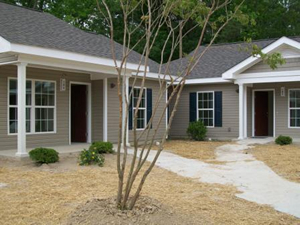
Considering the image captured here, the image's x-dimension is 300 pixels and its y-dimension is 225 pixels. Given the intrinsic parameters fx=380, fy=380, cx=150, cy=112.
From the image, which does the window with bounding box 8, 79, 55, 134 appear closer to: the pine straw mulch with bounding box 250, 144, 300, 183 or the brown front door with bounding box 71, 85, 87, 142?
Answer: the brown front door with bounding box 71, 85, 87, 142

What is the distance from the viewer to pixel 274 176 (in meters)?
8.31

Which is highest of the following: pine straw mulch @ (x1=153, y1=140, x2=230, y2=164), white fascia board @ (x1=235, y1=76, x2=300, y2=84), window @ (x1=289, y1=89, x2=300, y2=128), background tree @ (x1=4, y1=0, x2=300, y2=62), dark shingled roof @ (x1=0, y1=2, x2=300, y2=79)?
background tree @ (x1=4, y1=0, x2=300, y2=62)

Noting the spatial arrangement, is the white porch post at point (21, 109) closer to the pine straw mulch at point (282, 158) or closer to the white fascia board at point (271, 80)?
the pine straw mulch at point (282, 158)

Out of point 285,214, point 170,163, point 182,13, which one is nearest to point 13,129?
point 170,163

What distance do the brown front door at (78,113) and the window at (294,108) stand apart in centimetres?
854

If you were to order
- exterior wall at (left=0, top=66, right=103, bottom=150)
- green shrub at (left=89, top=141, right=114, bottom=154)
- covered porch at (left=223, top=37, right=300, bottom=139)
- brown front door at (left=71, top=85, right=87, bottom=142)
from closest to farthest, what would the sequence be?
green shrub at (left=89, top=141, right=114, bottom=154) → exterior wall at (left=0, top=66, right=103, bottom=150) → brown front door at (left=71, top=85, right=87, bottom=142) → covered porch at (left=223, top=37, right=300, bottom=139)

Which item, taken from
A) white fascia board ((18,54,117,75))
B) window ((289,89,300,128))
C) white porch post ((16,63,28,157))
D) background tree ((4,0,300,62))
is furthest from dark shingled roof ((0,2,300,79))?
background tree ((4,0,300,62))

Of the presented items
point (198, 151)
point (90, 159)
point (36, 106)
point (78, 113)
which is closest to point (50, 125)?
point (36, 106)

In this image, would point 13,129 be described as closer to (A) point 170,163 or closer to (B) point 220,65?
(A) point 170,163

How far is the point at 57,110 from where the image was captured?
486 inches

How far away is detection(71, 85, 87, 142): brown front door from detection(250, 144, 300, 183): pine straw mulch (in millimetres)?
5982

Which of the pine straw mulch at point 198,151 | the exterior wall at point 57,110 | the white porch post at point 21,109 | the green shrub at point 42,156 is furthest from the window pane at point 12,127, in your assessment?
the pine straw mulch at point 198,151

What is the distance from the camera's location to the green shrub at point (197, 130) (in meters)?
16.6

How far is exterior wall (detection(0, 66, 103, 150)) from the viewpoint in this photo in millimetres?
10742
